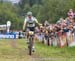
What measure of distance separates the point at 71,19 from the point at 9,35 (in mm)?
41117

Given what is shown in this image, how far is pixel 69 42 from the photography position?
2142cm

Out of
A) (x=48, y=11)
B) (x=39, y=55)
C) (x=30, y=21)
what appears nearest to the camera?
(x=39, y=55)

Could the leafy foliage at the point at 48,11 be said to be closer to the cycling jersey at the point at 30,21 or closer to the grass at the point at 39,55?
the grass at the point at 39,55

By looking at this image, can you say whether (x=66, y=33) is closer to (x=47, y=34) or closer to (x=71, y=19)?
(x=71, y=19)

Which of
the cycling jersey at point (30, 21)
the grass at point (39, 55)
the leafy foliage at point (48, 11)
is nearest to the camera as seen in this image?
the grass at point (39, 55)

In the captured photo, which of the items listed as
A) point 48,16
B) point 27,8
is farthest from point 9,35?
point 27,8

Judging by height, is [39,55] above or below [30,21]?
below

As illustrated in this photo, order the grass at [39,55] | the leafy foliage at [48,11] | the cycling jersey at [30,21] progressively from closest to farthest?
1. the grass at [39,55]
2. the cycling jersey at [30,21]
3. the leafy foliage at [48,11]

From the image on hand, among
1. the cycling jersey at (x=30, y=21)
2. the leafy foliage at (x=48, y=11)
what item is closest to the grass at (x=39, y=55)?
the cycling jersey at (x=30, y=21)

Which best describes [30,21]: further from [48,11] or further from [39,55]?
[48,11]

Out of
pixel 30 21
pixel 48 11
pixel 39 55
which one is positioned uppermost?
pixel 30 21

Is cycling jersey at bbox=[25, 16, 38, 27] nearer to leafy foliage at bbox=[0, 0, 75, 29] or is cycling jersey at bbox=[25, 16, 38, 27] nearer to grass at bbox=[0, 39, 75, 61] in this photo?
grass at bbox=[0, 39, 75, 61]

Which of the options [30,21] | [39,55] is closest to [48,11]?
[30,21]

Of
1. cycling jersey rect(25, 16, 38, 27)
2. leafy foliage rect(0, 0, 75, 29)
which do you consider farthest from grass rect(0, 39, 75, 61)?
leafy foliage rect(0, 0, 75, 29)
